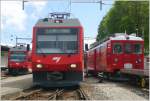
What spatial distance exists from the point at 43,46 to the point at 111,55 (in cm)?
776

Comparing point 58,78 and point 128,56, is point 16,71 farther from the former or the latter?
point 58,78

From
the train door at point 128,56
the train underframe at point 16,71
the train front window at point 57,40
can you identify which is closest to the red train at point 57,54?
the train front window at point 57,40

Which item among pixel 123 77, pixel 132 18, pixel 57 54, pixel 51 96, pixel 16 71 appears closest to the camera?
pixel 51 96

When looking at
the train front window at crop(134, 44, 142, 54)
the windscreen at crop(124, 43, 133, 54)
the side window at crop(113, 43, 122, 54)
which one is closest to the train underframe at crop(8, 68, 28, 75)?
the side window at crop(113, 43, 122, 54)

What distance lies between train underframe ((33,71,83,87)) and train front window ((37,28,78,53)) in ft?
3.52

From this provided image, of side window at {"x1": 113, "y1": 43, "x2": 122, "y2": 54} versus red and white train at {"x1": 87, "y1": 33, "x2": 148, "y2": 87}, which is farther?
side window at {"x1": 113, "y1": 43, "x2": 122, "y2": 54}

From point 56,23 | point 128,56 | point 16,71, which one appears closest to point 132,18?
point 16,71

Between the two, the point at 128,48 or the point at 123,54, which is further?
the point at 128,48

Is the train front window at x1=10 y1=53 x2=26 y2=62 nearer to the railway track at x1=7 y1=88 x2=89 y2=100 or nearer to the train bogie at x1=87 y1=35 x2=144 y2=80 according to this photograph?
the train bogie at x1=87 y1=35 x2=144 y2=80

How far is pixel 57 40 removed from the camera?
2308 centimetres

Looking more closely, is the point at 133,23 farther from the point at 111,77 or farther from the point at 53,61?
the point at 53,61

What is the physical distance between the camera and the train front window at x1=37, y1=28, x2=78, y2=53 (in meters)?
22.9

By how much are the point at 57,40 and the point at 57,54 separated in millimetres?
730

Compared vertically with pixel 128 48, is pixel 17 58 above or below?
below
